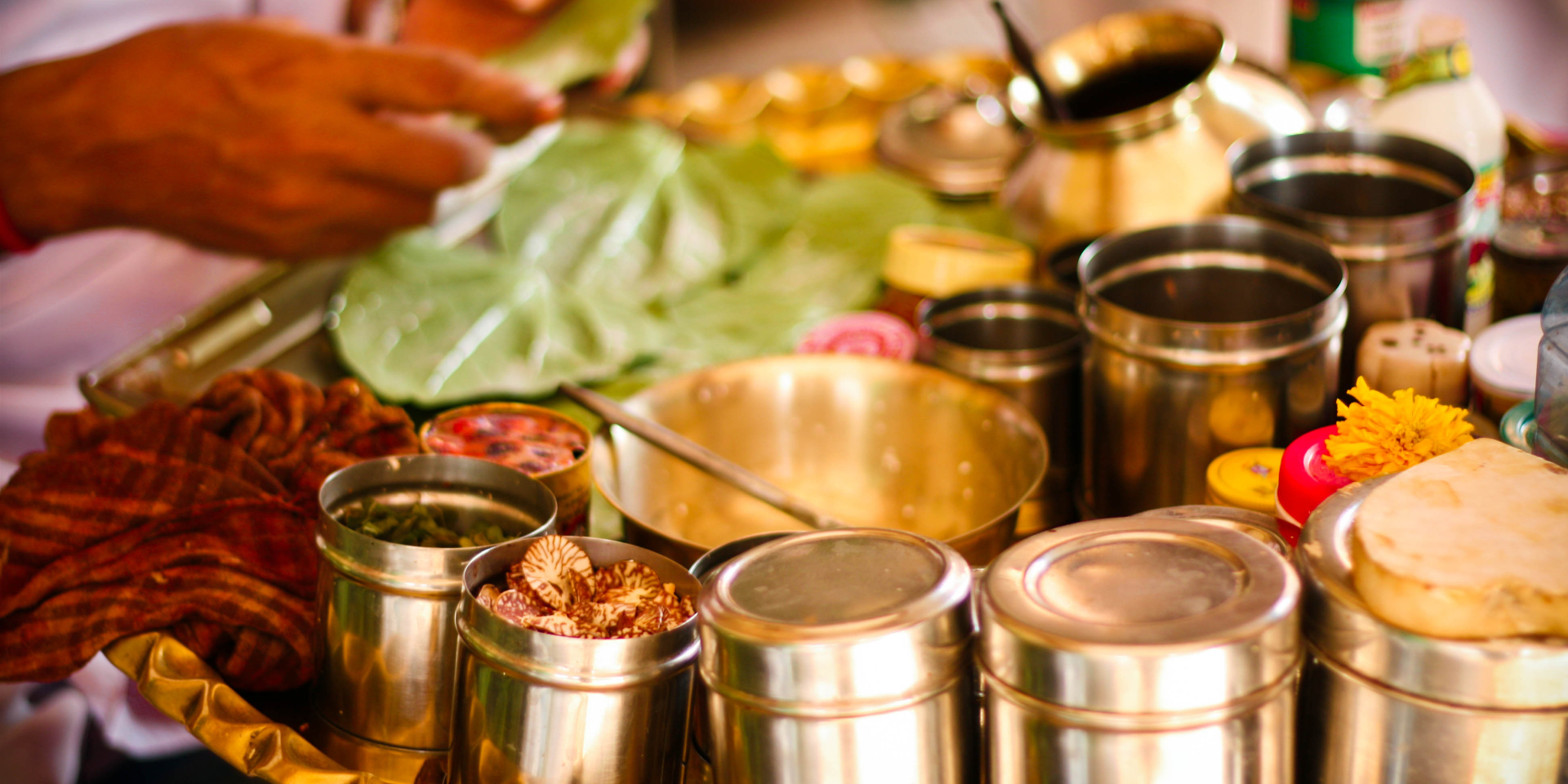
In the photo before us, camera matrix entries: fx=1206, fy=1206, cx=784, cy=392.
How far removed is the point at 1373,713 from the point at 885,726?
11.9 inches

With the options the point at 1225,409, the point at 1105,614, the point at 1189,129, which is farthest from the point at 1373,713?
the point at 1189,129

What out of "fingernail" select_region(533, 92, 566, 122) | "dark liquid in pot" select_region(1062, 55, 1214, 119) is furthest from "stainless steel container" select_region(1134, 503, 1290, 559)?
"fingernail" select_region(533, 92, 566, 122)

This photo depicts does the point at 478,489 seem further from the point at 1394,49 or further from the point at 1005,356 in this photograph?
the point at 1394,49

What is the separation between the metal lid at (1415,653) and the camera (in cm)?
69

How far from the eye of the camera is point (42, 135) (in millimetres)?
1710

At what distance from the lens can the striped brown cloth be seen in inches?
45.9

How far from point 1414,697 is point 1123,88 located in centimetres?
117

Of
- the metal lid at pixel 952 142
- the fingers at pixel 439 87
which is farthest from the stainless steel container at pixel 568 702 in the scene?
the metal lid at pixel 952 142

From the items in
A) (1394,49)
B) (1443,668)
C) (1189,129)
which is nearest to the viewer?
(1443,668)

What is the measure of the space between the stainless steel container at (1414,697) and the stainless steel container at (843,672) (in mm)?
225

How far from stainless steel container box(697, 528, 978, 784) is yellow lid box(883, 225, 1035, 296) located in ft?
2.70

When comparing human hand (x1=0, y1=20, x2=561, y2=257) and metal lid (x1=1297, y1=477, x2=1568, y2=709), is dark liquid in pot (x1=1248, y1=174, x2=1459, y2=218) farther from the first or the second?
human hand (x1=0, y1=20, x2=561, y2=257)

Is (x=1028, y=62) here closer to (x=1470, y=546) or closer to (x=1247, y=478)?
(x=1247, y=478)

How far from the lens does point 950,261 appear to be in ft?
5.45
